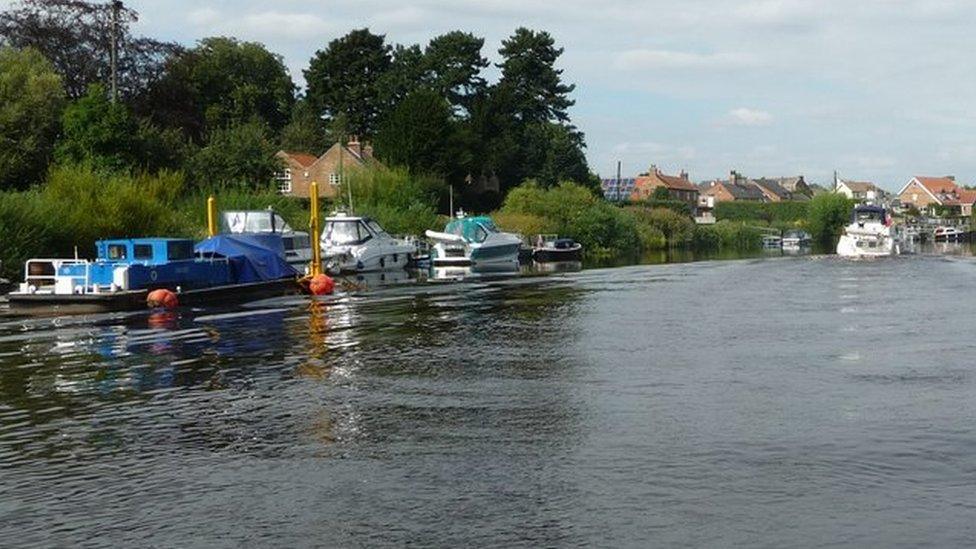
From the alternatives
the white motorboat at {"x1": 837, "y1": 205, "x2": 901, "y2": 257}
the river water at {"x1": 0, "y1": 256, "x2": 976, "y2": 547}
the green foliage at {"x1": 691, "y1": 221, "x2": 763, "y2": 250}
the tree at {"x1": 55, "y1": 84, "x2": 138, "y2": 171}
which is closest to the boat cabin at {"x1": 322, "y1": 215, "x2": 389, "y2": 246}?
the tree at {"x1": 55, "y1": 84, "x2": 138, "y2": 171}

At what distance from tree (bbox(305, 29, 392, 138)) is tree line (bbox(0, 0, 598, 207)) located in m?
0.14

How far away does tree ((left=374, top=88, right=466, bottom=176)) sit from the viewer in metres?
90.2

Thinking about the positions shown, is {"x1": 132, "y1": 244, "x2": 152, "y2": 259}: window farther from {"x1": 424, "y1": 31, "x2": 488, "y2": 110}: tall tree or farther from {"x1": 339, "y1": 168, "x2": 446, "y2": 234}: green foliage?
{"x1": 424, "y1": 31, "x2": 488, "y2": 110}: tall tree

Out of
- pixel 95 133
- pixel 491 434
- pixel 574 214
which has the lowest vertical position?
pixel 491 434

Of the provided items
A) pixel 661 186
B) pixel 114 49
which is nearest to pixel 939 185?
pixel 661 186

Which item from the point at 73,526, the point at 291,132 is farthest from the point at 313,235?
the point at 291,132

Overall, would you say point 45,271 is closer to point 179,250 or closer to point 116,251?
point 116,251

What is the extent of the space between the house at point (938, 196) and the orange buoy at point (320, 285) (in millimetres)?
156140

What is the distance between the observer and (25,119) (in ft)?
188

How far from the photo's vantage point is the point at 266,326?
28.1 m

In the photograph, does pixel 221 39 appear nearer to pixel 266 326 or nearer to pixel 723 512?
pixel 266 326

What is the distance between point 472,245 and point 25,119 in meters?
24.0

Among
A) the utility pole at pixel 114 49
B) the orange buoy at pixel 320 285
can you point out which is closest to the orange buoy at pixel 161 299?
the orange buoy at pixel 320 285

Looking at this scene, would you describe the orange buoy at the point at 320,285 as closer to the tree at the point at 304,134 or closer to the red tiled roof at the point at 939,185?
the tree at the point at 304,134
